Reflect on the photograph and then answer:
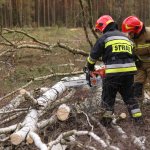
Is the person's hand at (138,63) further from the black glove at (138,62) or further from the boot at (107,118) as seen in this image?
the boot at (107,118)

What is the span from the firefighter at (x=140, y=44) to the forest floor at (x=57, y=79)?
524mm

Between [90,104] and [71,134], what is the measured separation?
108cm

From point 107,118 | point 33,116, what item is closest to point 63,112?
point 33,116

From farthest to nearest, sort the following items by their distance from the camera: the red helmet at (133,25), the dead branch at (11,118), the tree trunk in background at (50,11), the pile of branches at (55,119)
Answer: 1. the tree trunk in background at (50,11)
2. the red helmet at (133,25)
3. the dead branch at (11,118)
4. the pile of branches at (55,119)

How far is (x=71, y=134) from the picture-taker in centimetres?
512

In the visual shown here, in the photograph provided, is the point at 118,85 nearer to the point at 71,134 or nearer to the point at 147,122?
the point at 147,122

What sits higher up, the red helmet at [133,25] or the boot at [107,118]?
the red helmet at [133,25]

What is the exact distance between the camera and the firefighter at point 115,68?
5863 millimetres

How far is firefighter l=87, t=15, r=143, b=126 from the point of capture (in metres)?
5.86

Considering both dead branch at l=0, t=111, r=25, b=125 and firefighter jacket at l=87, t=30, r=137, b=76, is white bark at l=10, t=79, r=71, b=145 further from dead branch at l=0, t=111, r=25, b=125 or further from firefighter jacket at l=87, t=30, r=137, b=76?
firefighter jacket at l=87, t=30, r=137, b=76

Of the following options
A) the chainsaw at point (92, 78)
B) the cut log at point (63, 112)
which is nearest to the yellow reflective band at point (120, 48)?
the chainsaw at point (92, 78)

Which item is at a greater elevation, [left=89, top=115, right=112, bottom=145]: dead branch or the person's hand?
the person's hand

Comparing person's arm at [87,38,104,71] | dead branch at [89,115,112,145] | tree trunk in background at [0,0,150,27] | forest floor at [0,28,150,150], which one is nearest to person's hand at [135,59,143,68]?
forest floor at [0,28,150,150]

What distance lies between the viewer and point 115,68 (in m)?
5.87
